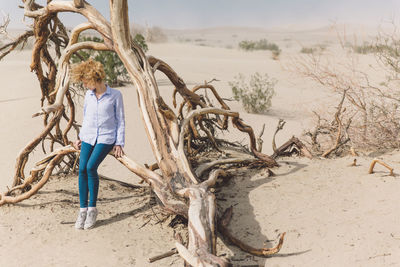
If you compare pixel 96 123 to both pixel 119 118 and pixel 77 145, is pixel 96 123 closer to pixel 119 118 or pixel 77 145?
pixel 119 118

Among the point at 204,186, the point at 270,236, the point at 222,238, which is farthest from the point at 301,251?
the point at 204,186

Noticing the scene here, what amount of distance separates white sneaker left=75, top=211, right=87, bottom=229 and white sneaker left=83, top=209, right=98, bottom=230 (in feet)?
0.15

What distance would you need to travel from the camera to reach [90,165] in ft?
12.0

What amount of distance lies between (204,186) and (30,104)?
28.2 ft

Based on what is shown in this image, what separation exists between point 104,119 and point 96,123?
0.08 m

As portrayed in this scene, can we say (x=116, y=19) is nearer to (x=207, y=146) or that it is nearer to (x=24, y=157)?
(x=24, y=157)

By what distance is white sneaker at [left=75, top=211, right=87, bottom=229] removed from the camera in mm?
3756

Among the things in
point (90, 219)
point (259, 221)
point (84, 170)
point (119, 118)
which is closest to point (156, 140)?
point (119, 118)

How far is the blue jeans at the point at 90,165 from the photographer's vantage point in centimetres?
362

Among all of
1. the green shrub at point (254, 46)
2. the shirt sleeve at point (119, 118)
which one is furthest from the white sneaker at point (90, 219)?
the green shrub at point (254, 46)

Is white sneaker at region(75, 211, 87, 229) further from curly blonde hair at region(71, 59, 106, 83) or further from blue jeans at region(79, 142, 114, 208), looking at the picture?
curly blonde hair at region(71, 59, 106, 83)

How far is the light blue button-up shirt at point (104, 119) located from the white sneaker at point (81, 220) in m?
0.65

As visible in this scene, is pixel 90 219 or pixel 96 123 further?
pixel 90 219

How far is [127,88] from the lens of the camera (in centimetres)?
1249
